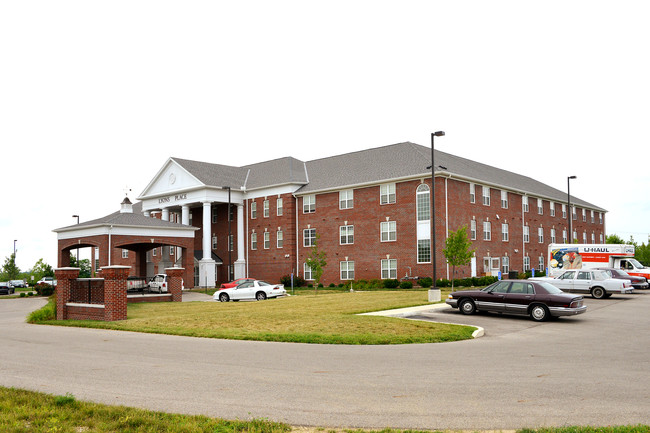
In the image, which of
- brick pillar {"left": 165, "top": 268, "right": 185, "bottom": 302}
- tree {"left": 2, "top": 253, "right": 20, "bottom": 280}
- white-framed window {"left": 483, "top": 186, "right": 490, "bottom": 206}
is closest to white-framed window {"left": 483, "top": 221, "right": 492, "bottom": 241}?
white-framed window {"left": 483, "top": 186, "right": 490, "bottom": 206}

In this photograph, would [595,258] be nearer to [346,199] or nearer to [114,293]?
[346,199]

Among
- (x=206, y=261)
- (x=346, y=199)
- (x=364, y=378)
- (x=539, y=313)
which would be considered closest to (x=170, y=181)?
(x=206, y=261)

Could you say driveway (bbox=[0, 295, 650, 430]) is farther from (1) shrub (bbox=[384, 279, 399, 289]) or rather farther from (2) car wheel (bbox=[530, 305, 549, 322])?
(1) shrub (bbox=[384, 279, 399, 289])

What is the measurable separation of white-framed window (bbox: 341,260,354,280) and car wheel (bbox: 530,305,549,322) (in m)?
27.6

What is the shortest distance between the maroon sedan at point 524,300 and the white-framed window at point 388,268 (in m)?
22.1

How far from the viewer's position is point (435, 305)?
2494cm

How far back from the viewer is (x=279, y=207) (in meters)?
53.3

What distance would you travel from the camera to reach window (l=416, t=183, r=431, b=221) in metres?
42.4

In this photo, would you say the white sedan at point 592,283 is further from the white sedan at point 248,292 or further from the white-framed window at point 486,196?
the white-framed window at point 486,196

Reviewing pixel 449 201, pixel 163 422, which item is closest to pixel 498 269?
pixel 449 201

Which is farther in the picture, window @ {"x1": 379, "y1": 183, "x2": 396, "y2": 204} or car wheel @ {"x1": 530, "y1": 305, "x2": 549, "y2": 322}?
window @ {"x1": 379, "y1": 183, "x2": 396, "y2": 204}

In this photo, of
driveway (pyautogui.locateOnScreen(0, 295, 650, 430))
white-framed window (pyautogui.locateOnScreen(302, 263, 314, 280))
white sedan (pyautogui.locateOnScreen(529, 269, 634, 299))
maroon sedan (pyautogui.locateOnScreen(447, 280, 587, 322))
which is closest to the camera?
driveway (pyautogui.locateOnScreen(0, 295, 650, 430))

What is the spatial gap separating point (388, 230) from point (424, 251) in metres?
3.89

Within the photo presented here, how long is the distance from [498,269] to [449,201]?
920cm
